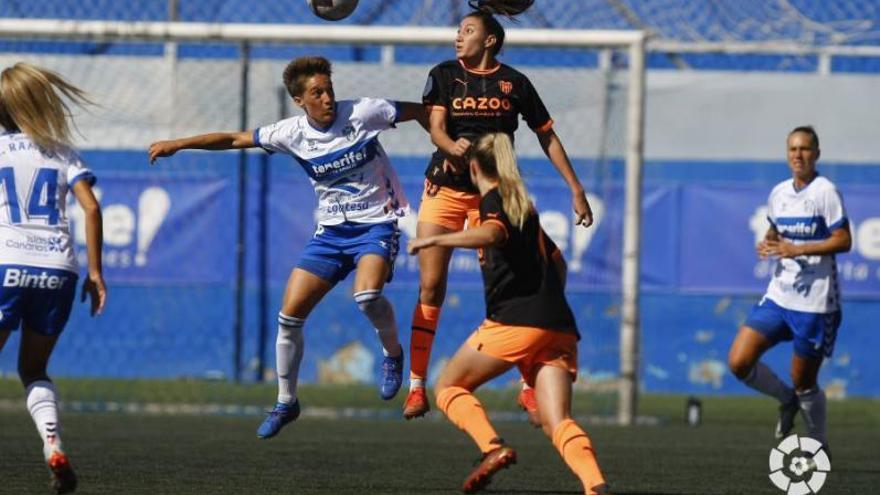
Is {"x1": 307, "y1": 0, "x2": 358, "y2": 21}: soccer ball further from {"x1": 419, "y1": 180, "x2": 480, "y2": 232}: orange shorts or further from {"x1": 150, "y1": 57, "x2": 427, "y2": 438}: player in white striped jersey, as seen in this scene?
{"x1": 419, "y1": 180, "x2": 480, "y2": 232}: orange shorts

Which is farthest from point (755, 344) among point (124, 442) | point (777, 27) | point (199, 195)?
point (199, 195)

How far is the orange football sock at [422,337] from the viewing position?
10094 millimetres

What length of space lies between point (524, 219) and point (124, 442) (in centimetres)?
512

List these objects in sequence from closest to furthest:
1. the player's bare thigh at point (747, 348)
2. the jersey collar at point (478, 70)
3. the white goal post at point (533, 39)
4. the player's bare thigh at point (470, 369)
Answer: the player's bare thigh at point (470, 369), the jersey collar at point (478, 70), the player's bare thigh at point (747, 348), the white goal post at point (533, 39)

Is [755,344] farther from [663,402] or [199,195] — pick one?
[199,195]

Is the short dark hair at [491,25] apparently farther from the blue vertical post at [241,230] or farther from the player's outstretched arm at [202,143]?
the blue vertical post at [241,230]

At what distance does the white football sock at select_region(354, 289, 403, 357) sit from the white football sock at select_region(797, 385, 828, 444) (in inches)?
125

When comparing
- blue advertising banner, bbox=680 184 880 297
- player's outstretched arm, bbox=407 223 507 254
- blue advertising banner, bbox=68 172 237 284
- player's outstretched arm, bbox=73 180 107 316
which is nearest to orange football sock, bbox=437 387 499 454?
player's outstretched arm, bbox=407 223 507 254

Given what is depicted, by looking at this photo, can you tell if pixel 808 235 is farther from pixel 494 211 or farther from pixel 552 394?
pixel 494 211

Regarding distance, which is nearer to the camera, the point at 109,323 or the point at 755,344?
the point at 755,344

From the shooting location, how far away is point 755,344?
1199cm

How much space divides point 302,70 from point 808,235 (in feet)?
12.9

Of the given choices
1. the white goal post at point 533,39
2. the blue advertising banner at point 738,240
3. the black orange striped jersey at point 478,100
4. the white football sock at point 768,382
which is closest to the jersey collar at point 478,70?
the black orange striped jersey at point 478,100

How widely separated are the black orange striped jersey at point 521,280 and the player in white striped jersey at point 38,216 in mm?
1807
